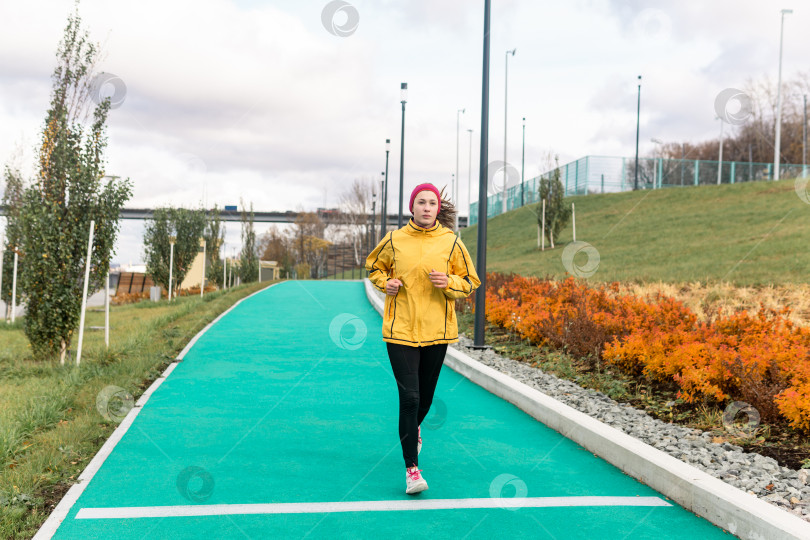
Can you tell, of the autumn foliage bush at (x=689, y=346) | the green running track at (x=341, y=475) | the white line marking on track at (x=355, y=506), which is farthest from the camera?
the autumn foliage bush at (x=689, y=346)

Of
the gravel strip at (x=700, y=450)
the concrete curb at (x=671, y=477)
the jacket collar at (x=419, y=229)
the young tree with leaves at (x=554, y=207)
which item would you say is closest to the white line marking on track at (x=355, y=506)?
the concrete curb at (x=671, y=477)

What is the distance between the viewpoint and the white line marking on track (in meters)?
4.05

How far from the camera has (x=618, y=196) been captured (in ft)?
145

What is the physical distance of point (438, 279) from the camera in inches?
174

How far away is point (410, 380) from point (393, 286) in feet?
2.19

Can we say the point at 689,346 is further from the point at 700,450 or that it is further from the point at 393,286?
the point at 393,286

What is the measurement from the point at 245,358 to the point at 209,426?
3939 mm

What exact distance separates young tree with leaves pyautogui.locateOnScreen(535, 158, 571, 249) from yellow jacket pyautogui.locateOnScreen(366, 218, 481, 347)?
2719 centimetres

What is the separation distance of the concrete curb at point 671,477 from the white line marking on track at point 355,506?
7.7 inches

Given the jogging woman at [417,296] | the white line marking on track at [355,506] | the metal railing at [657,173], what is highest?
the metal railing at [657,173]

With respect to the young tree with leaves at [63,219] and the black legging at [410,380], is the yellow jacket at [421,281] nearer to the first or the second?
the black legging at [410,380]

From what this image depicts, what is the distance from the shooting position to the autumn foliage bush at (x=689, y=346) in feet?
18.5

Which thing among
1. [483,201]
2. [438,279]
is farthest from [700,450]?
[483,201]

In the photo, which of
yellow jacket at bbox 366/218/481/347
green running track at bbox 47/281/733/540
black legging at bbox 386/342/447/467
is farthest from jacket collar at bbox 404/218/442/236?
green running track at bbox 47/281/733/540
